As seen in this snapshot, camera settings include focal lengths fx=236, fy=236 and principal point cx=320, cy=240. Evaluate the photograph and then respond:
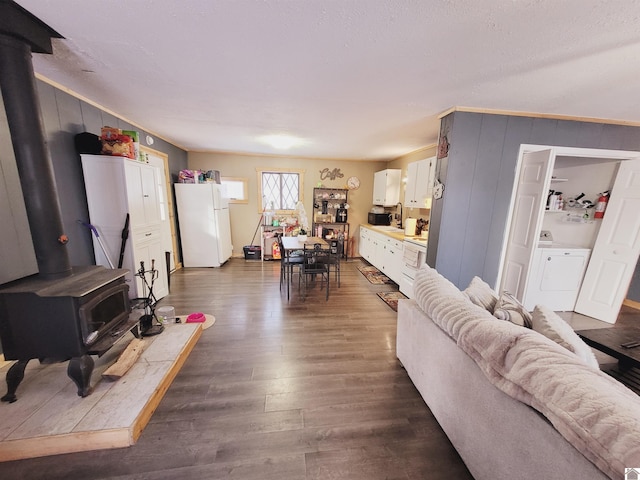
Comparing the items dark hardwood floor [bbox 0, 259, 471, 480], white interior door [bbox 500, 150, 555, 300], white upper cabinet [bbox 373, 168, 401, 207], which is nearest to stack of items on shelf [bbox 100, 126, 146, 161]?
dark hardwood floor [bbox 0, 259, 471, 480]

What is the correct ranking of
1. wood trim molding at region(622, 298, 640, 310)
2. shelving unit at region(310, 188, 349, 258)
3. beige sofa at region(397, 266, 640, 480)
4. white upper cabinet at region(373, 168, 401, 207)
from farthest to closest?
shelving unit at region(310, 188, 349, 258), white upper cabinet at region(373, 168, 401, 207), wood trim molding at region(622, 298, 640, 310), beige sofa at region(397, 266, 640, 480)

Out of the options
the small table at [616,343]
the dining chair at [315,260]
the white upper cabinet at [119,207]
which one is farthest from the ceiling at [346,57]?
the small table at [616,343]

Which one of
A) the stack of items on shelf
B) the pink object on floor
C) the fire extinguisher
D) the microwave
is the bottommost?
the pink object on floor

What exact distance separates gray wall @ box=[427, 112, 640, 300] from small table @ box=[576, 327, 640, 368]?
44.1 inches

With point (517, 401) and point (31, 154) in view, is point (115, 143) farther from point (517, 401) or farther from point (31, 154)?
point (517, 401)

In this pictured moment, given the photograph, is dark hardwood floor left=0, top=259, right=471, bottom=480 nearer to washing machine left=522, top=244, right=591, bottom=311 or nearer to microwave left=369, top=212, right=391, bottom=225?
washing machine left=522, top=244, right=591, bottom=311

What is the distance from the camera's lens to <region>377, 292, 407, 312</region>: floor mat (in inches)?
128

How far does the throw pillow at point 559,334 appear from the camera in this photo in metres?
1.16

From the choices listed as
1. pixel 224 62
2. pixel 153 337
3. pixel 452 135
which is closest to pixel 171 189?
pixel 153 337

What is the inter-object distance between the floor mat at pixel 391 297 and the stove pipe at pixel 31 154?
129 inches

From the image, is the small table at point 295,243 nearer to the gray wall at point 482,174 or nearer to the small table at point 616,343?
the gray wall at point 482,174

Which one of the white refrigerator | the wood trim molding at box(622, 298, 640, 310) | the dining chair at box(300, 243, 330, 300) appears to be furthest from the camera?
the white refrigerator

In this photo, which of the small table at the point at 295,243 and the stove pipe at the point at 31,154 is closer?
the stove pipe at the point at 31,154

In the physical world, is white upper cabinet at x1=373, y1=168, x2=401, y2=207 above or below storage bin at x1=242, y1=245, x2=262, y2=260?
above
